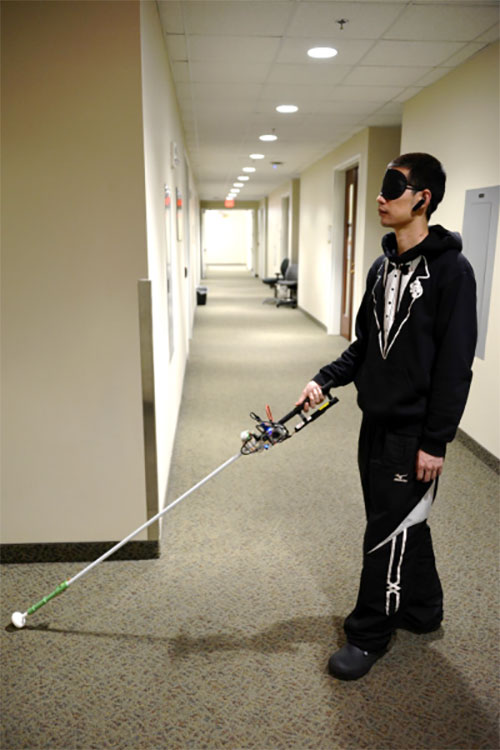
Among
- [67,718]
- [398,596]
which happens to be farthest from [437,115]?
[67,718]

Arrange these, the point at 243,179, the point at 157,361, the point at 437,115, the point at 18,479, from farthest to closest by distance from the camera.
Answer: the point at 243,179 → the point at 437,115 → the point at 157,361 → the point at 18,479

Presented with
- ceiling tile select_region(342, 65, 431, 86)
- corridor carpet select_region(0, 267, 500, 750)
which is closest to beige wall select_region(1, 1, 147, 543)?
corridor carpet select_region(0, 267, 500, 750)

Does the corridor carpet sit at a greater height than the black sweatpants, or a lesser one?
lesser

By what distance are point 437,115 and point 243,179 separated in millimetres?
8239

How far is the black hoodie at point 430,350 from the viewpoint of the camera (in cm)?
171

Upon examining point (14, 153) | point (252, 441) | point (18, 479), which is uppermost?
point (14, 153)

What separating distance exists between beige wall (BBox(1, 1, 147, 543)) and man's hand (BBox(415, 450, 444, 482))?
123 centimetres

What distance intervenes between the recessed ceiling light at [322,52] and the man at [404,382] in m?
2.27

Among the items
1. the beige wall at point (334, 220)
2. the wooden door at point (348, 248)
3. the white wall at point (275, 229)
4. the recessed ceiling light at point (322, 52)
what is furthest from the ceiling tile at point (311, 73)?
the white wall at point (275, 229)

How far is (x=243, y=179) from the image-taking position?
1231 cm

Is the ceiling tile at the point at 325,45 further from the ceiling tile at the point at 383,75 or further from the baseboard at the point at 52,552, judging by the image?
the baseboard at the point at 52,552

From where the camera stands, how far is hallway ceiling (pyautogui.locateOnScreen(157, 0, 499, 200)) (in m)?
3.03

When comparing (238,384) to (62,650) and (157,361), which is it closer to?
(157,361)

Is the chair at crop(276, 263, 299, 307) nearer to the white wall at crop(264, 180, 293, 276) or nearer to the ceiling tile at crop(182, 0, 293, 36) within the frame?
the white wall at crop(264, 180, 293, 276)
